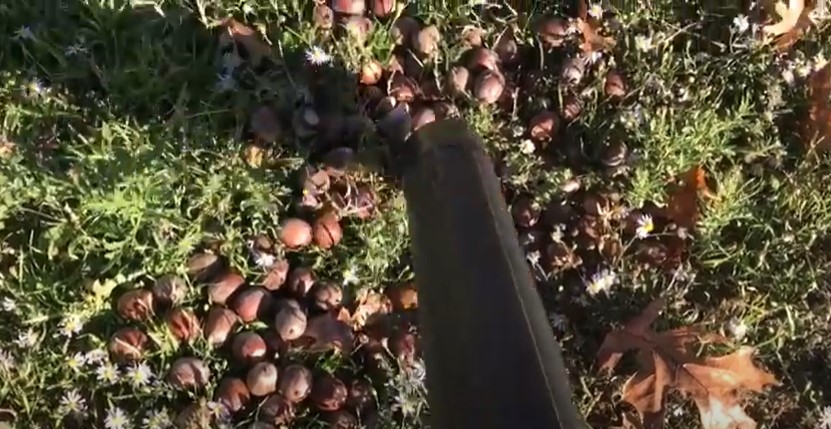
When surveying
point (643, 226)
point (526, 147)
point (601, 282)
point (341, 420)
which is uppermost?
point (526, 147)

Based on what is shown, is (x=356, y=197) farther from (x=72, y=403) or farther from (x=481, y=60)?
(x=72, y=403)

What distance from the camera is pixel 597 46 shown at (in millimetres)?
2377

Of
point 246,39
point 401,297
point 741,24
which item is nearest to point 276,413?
point 401,297

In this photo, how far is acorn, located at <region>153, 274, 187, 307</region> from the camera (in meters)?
2.17

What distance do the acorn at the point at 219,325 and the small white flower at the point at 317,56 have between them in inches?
24.5

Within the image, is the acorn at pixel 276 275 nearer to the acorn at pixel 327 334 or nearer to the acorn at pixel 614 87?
the acorn at pixel 327 334

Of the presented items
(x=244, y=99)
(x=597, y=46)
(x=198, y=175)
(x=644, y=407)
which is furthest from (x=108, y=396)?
(x=597, y=46)

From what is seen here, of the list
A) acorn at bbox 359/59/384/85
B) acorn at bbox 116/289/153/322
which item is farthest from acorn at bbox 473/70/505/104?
acorn at bbox 116/289/153/322

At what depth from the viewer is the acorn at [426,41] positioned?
2332 mm

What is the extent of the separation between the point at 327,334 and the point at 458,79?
2.25 ft

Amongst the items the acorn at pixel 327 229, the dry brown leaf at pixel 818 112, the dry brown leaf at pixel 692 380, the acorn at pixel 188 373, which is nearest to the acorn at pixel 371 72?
the acorn at pixel 327 229

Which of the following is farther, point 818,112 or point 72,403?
point 818,112

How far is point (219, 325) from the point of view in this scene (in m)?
2.18

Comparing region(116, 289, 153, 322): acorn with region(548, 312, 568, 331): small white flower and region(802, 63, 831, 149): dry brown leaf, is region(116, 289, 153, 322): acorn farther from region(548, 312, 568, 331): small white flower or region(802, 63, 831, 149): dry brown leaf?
region(802, 63, 831, 149): dry brown leaf
